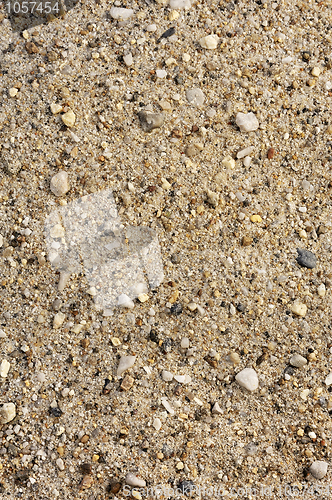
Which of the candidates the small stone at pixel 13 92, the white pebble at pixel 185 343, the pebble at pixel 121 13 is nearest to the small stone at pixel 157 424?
the white pebble at pixel 185 343

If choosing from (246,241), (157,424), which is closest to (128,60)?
(246,241)

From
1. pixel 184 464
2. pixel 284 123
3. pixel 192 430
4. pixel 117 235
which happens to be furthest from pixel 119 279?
pixel 284 123

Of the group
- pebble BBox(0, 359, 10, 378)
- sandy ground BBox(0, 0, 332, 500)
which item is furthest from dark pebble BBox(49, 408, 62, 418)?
pebble BBox(0, 359, 10, 378)

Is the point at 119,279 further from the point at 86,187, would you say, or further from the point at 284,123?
the point at 284,123

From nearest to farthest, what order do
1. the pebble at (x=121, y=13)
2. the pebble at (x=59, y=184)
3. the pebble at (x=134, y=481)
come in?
the pebble at (x=134, y=481)
the pebble at (x=59, y=184)
the pebble at (x=121, y=13)

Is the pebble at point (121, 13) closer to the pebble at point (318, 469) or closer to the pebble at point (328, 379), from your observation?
the pebble at point (328, 379)
